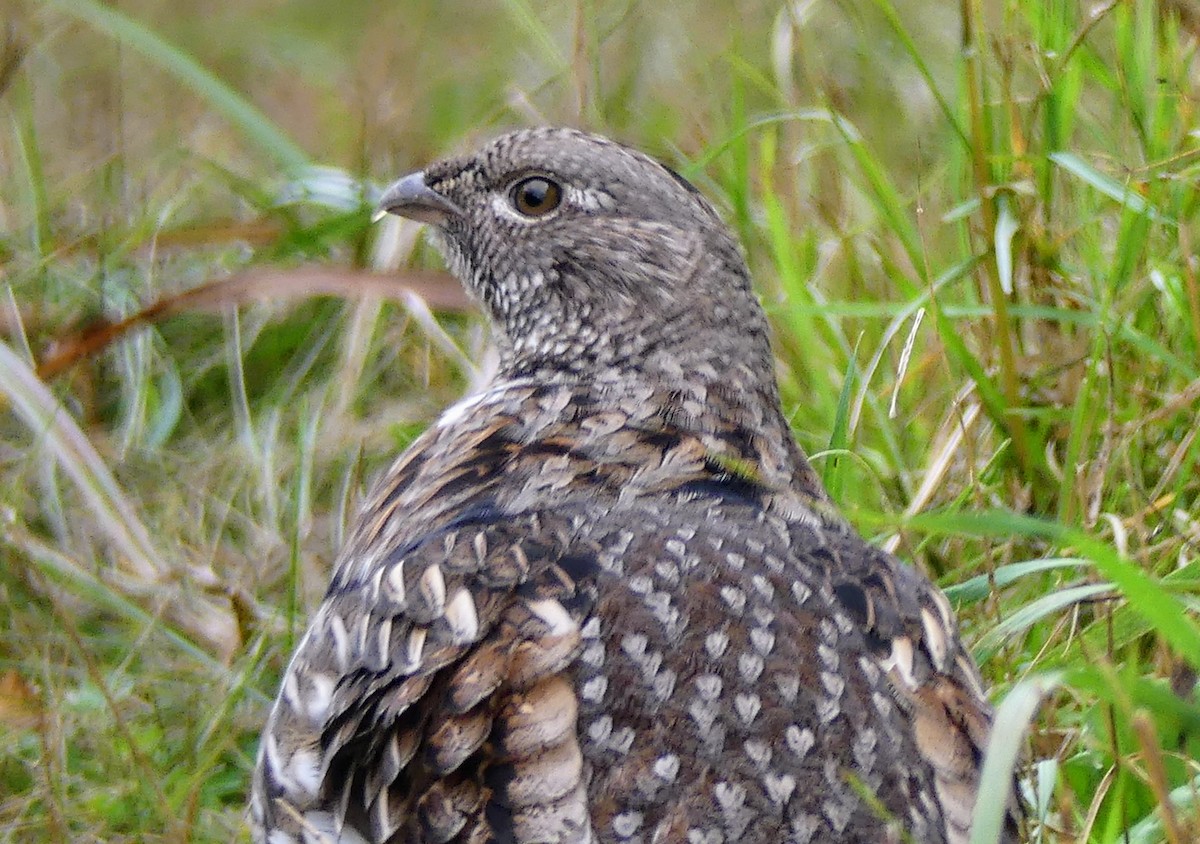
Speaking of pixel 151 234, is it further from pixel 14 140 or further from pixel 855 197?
pixel 855 197

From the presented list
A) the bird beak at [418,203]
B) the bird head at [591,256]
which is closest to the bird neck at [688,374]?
the bird head at [591,256]

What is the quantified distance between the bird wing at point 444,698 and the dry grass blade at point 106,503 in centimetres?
133

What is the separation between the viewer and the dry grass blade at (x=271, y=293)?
4859 millimetres

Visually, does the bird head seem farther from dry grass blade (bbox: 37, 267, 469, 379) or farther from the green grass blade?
the green grass blade

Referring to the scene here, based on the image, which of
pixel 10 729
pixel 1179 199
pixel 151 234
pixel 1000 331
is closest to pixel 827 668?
pixel 1000 331

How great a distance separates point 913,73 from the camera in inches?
234

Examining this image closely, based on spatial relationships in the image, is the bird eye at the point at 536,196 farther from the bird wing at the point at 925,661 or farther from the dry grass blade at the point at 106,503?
the dry grass blade at the point at 106,503

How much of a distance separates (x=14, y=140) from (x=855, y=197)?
2.69 meters

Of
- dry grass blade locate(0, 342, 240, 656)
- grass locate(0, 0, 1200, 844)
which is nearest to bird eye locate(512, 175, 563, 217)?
grass locate(0, 0, 1200, 844)

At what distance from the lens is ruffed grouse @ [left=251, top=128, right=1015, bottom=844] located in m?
2.39

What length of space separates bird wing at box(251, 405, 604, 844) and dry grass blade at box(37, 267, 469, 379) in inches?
81.3

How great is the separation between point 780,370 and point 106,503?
1.71 meters

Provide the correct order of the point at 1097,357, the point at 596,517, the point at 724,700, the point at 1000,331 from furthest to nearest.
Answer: the point at 1000,331 → the point at 1097,357 → the point at 596,517 → the point at 724,700

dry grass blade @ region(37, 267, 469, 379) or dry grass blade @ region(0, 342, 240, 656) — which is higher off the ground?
dry grass blade @ region(37, 267, 469, 379)
